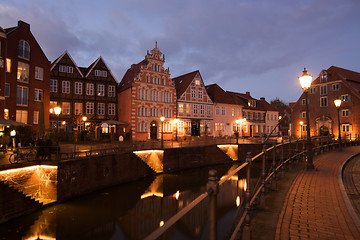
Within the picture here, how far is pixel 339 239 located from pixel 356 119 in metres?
42.3

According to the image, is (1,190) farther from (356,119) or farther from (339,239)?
(356,119)

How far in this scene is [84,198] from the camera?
615 inches

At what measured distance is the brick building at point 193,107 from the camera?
37.7 meters

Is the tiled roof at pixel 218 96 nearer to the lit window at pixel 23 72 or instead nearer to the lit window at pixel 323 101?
the lit window at pixel 323 101

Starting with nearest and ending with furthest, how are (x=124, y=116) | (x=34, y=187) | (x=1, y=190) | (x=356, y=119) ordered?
(x=1, y=190), (x=34, y=187), (x=124, y=116), (x=356, y=119)

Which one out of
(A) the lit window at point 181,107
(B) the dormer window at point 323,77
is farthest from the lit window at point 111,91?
(B) the dormer window at point 323,77

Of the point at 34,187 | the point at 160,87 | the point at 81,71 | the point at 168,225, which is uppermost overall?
the point at 81,71

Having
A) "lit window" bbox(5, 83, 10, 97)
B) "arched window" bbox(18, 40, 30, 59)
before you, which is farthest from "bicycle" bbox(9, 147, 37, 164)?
"arched window" bbox(18, 40, 30, 59)

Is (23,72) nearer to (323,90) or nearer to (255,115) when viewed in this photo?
(255,115)

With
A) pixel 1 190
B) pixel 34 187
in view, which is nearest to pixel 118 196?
pixel 34 187

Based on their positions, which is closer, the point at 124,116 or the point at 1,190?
the point at 1,190

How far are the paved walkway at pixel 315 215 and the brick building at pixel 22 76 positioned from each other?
25191 millimetres

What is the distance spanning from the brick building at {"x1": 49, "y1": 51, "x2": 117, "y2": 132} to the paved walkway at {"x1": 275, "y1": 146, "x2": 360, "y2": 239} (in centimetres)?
2728

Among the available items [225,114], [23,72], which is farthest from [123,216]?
[225,114]
